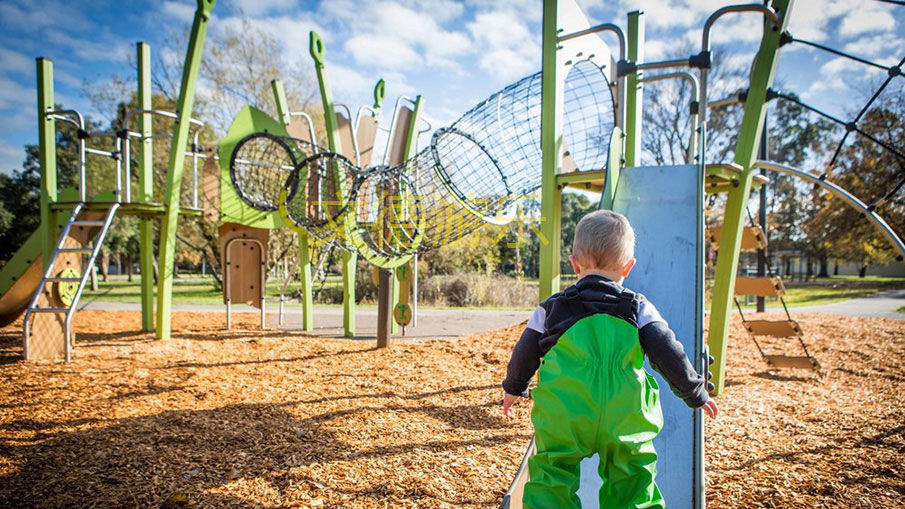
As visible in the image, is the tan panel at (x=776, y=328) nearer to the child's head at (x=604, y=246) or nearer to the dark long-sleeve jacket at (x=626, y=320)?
the dark long-sleeve jacket at (x=626, y=320)

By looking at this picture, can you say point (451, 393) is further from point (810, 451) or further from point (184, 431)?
point (810, 451)

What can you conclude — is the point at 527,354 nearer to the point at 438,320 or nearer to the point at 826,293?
the point at 438,320

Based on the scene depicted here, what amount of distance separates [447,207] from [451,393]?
90.4 inches

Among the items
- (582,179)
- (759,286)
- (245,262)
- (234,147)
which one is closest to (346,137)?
(234,147)

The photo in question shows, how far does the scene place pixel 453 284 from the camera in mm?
16141

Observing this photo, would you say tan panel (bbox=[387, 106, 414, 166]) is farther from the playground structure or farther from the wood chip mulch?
the wood chip mulch

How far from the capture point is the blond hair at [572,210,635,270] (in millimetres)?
1850

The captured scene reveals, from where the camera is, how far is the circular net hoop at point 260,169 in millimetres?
7039

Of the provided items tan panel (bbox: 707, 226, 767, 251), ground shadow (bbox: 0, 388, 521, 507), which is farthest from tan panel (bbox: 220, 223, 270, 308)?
tan panel (bbox: 707, 226, 767, 251)

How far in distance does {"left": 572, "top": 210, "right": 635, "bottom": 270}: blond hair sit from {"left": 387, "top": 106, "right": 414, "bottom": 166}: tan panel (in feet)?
20.3

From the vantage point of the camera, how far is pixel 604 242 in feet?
6.07

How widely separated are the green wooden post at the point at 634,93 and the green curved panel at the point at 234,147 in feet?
16.8

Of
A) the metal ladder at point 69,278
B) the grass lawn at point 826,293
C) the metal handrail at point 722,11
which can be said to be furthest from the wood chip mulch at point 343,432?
the grass lawn at point 826,293

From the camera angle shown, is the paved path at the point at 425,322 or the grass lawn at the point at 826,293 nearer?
the paved path at the point at 425,322
